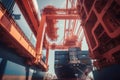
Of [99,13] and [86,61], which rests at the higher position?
[99,13]

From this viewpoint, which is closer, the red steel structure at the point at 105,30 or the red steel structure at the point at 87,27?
the red steel structure at the point at 87,27

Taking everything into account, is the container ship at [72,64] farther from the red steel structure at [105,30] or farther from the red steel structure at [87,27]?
the red steel structure at [105,30]

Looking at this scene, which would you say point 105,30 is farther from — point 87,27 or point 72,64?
point 72,64

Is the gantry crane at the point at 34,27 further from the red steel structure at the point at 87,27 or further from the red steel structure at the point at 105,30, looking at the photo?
the red steel structure at the point at 105,30

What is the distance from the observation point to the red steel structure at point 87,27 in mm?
7065

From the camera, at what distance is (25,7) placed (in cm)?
1177

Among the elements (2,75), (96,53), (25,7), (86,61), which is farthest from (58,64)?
(2,75)

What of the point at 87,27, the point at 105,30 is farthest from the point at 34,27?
the point at 105,30

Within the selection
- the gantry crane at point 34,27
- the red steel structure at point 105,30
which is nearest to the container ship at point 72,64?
the gantry crane at point 34,27

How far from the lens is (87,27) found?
39.8 ft

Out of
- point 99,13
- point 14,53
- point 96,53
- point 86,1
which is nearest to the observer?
point 99,13

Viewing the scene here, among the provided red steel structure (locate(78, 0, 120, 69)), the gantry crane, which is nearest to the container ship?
the gantry crane

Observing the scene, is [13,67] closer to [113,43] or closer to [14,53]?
[14,53]

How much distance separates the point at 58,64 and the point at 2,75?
1189 cm
